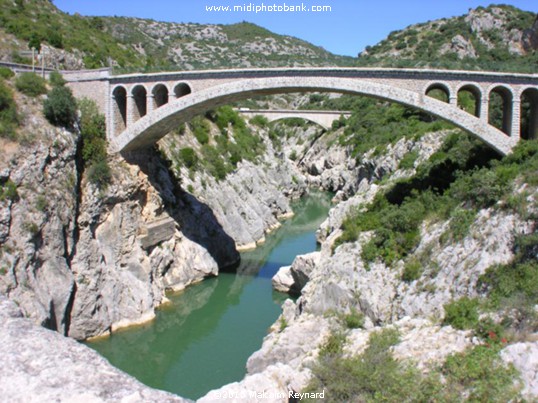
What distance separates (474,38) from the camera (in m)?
58.0

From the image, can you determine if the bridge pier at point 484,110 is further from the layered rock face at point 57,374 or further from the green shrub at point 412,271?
the layered rock face at point 57,374

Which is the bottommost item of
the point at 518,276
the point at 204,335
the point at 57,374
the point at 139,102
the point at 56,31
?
the point at 204,335

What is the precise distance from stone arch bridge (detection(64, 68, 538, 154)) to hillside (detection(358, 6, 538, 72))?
29.0m

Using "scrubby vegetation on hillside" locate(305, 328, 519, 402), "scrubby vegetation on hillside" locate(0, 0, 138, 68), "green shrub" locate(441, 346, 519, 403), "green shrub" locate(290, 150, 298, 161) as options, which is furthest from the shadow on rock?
"green shrub" locate(290, 150, 298, 161)

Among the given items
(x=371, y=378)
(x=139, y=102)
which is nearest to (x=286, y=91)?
(x=139, y=102)

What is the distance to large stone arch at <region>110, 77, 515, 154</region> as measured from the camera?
1783cm

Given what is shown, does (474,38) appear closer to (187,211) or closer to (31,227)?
(187,211)

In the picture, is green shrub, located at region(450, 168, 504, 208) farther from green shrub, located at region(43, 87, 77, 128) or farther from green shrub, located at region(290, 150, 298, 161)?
green shrub, located at region(290, 150, 298, 161)

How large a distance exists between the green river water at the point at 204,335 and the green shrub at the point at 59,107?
823 cm

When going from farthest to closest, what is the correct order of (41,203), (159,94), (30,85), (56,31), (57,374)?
(56,31) < (159,94) < (30,85) < (41,203) < (57,374)

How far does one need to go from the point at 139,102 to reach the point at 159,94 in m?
1.01

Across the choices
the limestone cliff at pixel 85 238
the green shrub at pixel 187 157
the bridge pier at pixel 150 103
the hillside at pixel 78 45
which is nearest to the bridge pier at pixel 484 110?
the hillside at pixel 78 45

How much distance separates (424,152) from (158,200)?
12983 mm

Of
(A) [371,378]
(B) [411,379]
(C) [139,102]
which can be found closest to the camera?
(B) [411,379]
